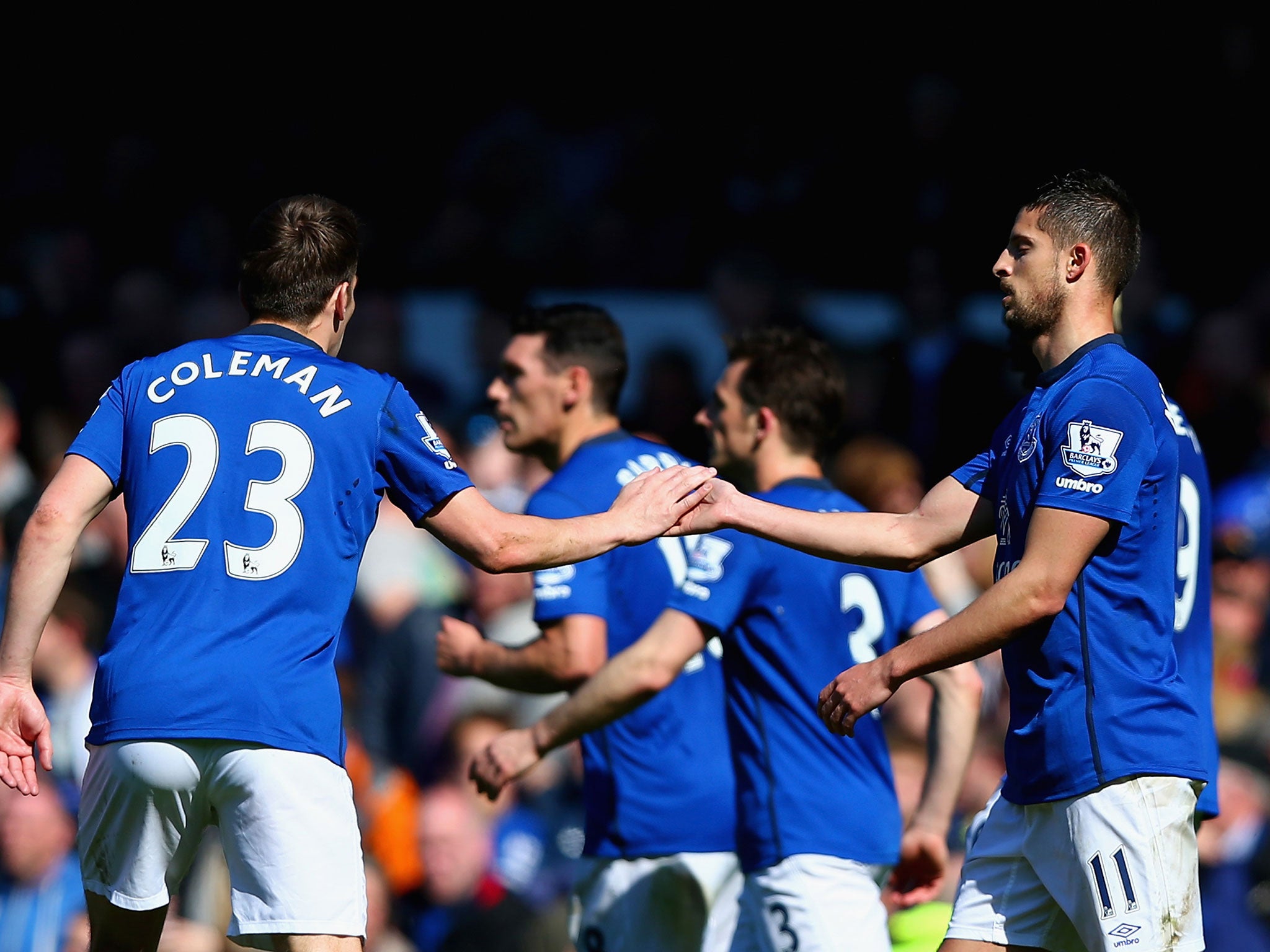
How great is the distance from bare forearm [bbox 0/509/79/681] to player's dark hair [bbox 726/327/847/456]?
7.50ft

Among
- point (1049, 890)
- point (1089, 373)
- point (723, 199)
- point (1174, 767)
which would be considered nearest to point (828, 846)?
point (1049, 890)

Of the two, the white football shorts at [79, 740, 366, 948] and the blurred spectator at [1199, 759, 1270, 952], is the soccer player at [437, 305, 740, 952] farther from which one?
the blurred spectator at [1199, 759, 1270, 952]

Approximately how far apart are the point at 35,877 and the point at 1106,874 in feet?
17.7

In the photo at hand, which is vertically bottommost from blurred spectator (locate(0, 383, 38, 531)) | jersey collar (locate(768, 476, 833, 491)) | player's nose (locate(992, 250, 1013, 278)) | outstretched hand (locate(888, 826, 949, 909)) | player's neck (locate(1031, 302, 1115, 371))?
outstretched hand (locate(888, 826, 949, 909))

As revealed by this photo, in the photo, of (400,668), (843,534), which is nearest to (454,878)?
(400,668)

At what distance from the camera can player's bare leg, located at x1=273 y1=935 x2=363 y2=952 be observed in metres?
3.73

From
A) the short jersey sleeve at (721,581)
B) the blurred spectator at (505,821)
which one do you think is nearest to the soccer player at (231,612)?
the short jersey sleeve at (721,581)

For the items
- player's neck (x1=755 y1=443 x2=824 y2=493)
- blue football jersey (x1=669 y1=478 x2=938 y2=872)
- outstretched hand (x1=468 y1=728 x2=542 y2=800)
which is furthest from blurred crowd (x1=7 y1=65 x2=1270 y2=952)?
player's neck (x1=755 y1=443 x2=824 y2=493)

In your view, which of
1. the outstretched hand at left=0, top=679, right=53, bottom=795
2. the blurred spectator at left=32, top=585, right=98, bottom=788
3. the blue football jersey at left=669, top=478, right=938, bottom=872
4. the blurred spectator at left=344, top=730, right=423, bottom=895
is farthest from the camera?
the blurred spectator at left=32, top=585, right=98, bottom=788

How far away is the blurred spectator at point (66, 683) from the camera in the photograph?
8.25m

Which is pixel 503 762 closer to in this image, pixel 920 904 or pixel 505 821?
pixel 920 904

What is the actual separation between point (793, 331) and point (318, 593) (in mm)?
2231

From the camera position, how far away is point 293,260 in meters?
4.09

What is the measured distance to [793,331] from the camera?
18.1 feet
